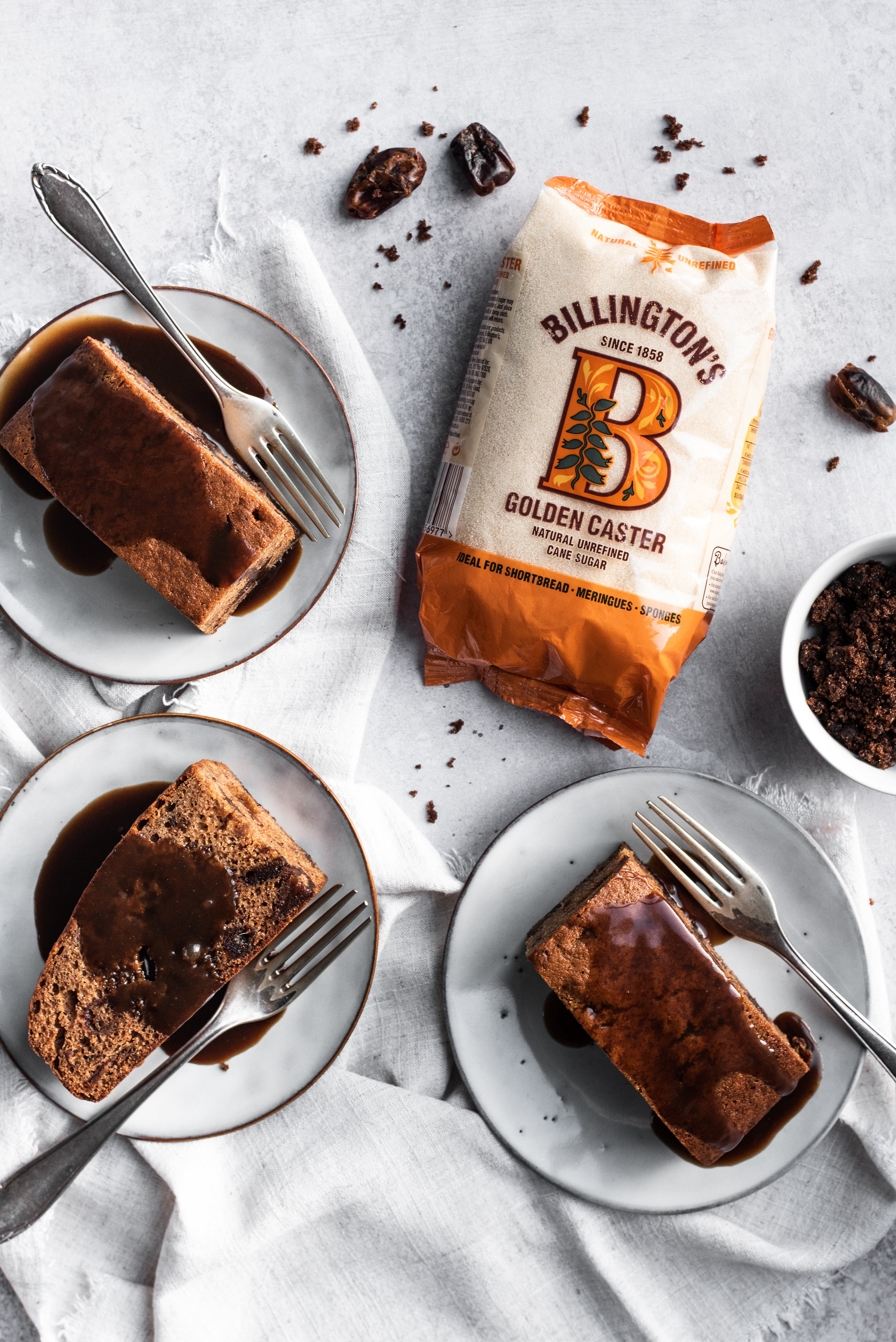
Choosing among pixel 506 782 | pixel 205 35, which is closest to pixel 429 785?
pixel 506 782

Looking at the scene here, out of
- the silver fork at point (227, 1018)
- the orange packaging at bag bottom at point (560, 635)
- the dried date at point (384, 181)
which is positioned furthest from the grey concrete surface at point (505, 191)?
the silver fork at point (227, 1018)

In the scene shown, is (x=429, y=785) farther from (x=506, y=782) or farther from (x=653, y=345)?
(x=653, y=345)

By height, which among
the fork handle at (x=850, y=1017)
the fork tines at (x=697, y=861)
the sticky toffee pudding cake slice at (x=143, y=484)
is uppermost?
the sticky toffee pudding cake slice at (x=143, y=484)

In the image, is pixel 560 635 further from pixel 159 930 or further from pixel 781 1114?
pixel 781 1114

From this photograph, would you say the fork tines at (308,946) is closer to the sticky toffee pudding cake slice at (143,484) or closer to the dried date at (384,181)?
the sticky toffee pudding cake slice at (143,484)

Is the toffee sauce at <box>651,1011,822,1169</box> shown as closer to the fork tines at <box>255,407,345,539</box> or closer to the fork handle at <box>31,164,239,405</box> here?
the fork tines at <box>255,407,345,539</box>

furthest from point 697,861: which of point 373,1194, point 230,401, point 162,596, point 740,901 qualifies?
point 230,401

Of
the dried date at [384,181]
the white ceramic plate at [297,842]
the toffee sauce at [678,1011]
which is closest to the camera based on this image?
the toffee sauce at [678,1011]

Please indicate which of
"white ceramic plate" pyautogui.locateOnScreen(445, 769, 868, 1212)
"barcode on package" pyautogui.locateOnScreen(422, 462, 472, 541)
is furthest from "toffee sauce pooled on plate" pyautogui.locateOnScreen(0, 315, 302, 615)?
"white ceramic plate" pyautogui.locateOnScreen(445, 769, 868, 1212)
